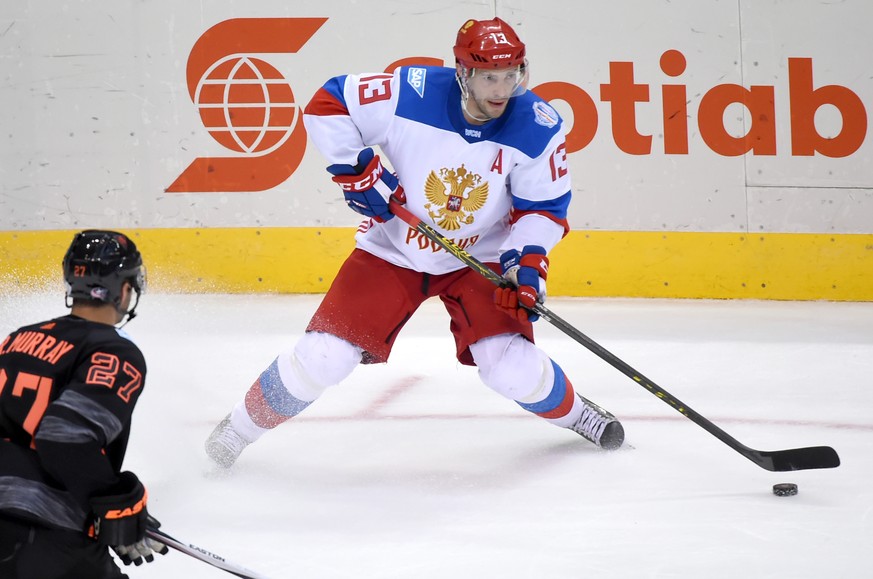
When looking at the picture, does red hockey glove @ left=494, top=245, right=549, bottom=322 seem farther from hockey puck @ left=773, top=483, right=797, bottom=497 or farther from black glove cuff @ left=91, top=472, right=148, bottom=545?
black glove cuff @ left=91, top=472, right=148, bottom=545

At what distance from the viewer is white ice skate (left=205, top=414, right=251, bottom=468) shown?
2.75 meters

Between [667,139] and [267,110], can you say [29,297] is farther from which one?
[667,139]

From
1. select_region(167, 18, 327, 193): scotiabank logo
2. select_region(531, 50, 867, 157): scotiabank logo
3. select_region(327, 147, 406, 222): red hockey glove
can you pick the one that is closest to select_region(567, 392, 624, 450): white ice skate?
select_region(327, 147, 406, 222): red hockey glove

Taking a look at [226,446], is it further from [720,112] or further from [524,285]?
[720,112]

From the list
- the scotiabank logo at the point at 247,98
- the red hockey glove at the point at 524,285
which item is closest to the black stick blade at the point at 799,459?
the red hockey glove at the point at 524,285

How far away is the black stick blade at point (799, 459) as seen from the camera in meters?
2.60

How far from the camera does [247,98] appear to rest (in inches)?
214

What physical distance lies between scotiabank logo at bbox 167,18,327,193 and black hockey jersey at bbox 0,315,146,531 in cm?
401

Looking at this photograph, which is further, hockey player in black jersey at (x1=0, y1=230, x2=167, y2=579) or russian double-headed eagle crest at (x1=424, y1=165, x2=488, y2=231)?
russian double-headed eagle crest at (x1=424, y1=165, x2=488, y2=231)

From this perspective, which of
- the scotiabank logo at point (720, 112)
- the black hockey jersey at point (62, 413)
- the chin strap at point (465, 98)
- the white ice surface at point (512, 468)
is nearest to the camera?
the black hockey jersey at point (62, 413)

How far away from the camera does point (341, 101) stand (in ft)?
9.03

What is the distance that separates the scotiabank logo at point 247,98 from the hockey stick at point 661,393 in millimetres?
2800

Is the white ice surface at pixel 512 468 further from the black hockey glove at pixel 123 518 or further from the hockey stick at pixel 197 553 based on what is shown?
the black hockey glove at pixel 123 518

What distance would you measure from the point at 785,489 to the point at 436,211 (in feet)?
3.54
